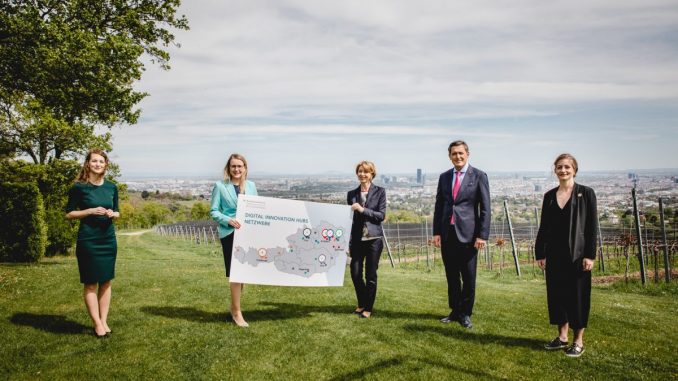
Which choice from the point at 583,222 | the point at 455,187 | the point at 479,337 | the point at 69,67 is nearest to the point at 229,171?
the point at 455,187

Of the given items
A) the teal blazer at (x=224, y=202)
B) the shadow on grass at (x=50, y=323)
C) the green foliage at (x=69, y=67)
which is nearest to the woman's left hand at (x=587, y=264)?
the teal blazer at (x=224, y=202)

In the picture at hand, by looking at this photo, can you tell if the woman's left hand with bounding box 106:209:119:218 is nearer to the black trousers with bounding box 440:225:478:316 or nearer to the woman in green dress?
the woman in green dress

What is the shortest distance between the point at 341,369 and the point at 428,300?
140 inches

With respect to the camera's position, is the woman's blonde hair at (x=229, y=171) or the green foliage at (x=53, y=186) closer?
the woman's blonde hair at (x=229, y=171)

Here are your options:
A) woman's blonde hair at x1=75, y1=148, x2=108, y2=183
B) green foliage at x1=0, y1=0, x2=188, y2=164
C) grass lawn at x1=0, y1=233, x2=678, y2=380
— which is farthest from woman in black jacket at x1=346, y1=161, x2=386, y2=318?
green foliage at x1=0, y1=0, x2=188, y2=164

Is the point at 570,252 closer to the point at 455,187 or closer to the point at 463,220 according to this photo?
the point at 463,220

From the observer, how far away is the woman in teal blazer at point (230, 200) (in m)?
5.44

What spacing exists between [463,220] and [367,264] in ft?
4.95

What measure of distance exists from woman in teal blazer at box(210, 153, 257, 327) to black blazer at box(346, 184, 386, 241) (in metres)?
1.60

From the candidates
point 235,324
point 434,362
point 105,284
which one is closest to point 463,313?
point 434,362

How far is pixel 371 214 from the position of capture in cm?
579

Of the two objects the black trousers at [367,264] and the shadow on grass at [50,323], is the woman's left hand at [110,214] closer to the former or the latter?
the shadow on grass at [50,323]

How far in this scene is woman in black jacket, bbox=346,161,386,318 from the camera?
585 cm

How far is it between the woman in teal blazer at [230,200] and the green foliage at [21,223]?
Result: 36.9ft
